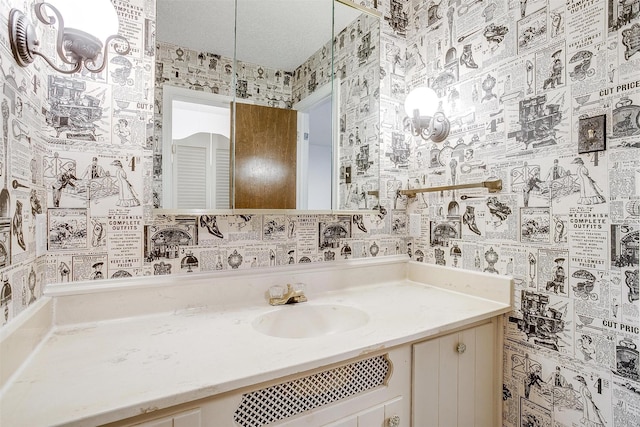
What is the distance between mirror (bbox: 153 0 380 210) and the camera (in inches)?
44.6

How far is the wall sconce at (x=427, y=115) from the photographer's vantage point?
1460 millimetres

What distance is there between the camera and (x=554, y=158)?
1095mm

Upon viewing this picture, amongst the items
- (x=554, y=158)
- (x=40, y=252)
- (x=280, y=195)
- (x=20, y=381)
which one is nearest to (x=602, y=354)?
(x=554, y=158)

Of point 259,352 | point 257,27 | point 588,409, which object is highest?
point 257,27

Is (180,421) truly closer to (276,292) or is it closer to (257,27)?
(276,292)

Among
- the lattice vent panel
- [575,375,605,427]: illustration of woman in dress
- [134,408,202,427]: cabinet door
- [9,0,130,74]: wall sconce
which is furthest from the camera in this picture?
[575,375,605,427]: illustration of woman in dress

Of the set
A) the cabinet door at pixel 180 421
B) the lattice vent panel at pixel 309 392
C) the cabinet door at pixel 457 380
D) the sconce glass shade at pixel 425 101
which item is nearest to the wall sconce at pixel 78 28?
the cabinet door at pixel 180 421

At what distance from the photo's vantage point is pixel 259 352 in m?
0.81

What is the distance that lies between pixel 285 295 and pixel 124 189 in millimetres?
689

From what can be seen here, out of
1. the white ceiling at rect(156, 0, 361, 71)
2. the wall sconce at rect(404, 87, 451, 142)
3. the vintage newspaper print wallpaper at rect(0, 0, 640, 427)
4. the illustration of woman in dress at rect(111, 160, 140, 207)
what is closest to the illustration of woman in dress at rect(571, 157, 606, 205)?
the vintage newspaper print wallpaper at rect(0, 0, 640, 427)

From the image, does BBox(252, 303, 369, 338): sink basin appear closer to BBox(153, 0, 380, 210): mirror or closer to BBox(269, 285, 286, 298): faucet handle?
BBox(269, 285, 286, 298): faucet handle

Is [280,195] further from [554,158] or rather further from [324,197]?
[554,158]

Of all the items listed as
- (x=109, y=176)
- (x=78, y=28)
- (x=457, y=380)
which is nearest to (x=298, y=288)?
(x=457, y=380)

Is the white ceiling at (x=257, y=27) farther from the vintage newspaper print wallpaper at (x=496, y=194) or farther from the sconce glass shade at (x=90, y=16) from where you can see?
the sconce glass shade at (x=90, y=16)
